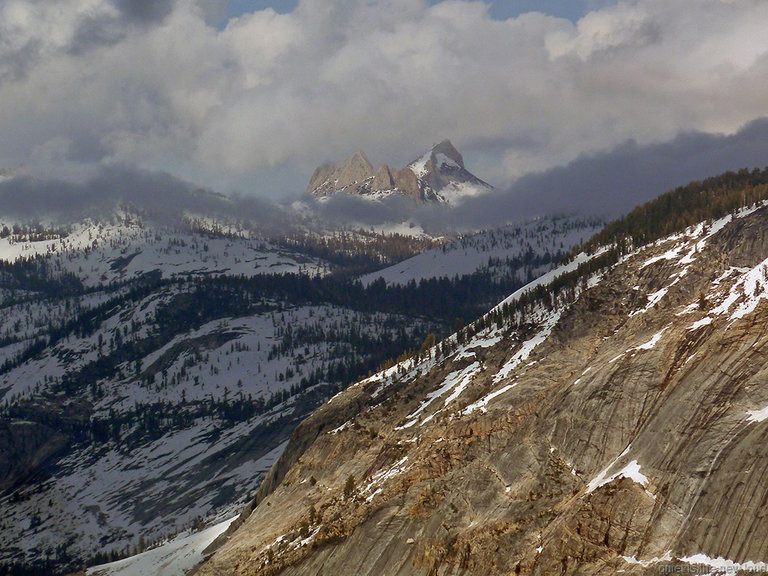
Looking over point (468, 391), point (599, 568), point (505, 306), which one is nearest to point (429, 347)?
point (505, 306)

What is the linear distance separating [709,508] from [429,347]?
348ft

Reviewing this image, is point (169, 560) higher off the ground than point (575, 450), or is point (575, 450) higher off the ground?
point (575, 450)

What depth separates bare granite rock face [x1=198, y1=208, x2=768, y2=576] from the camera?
7475 cm

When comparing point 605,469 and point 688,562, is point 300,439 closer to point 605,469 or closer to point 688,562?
point 605,469

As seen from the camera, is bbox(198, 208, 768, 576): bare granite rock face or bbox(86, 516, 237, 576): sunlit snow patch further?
bbox(86, 516, 237, 576): sunlit snow patch

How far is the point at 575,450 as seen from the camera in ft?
302

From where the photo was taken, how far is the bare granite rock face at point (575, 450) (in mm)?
74750

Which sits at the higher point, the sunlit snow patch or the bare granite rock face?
the bare granite rock face

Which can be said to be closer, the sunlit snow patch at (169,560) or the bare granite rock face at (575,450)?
the bare granite rock face at (575,450)

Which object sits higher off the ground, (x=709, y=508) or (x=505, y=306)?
(x=505, y=306)

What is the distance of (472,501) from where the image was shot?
94.1 metres

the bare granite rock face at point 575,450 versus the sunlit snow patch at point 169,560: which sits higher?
the bare granite rock face at point 575,450

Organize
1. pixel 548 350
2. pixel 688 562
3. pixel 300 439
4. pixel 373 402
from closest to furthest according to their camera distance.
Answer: pixel 688 562 < pixel 548 350 < pixel 373 402 < pixel 300 439

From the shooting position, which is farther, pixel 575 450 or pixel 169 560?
pixel 169 560
